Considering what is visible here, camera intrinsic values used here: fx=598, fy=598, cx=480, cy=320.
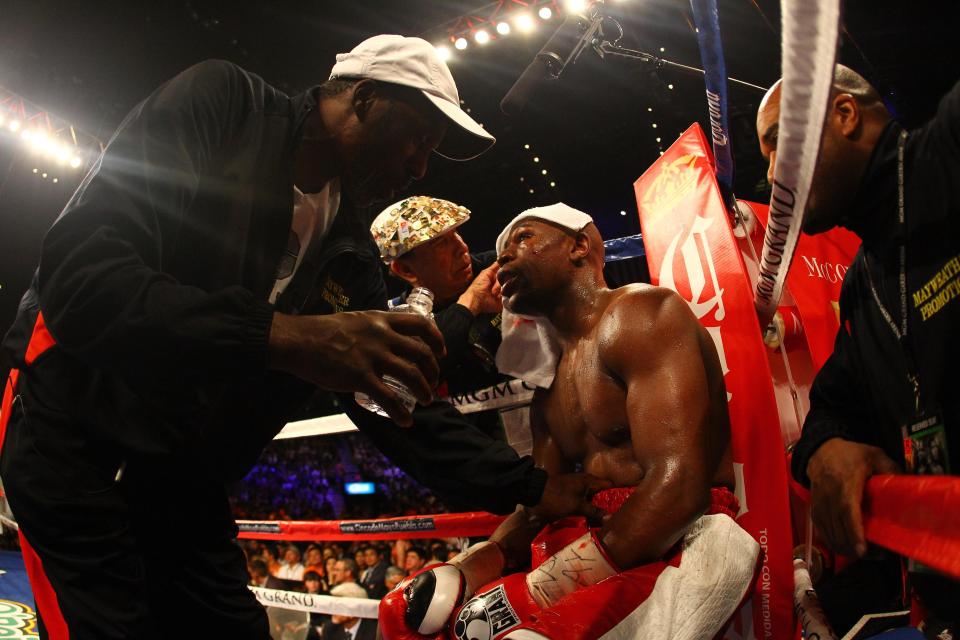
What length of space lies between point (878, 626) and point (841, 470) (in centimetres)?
141

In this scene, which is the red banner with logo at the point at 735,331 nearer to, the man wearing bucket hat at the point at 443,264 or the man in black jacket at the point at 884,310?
the man in black jacket at the point at 884,310

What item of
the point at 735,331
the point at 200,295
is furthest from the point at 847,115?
the point at 200,295

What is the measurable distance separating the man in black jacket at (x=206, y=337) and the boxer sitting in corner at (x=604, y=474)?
19cm

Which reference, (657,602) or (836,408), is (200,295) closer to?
(657,602)

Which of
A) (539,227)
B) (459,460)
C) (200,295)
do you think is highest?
(539,227)

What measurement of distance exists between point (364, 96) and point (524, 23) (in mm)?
4359

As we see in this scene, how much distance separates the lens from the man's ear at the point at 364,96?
129 centimetres

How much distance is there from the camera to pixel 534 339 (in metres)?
2.03

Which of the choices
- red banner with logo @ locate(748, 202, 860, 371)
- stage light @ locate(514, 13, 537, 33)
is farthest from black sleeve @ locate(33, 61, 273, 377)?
stage light @ locate(514, 13, 537, 33)

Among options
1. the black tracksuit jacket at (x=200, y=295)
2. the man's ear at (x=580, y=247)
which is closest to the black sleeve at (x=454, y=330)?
the man's ear at (x=580, y=247)

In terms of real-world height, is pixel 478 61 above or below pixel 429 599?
above

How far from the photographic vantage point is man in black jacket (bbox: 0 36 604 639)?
768 mm

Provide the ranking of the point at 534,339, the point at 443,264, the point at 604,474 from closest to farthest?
the point at 604,474 → the point at 534,339 → the point at 443,264

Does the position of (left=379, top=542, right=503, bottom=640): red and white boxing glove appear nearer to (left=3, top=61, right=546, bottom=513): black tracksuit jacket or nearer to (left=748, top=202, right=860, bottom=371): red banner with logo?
(left=3, top=61, right=546, bottom=513): black tracksuit jacket
